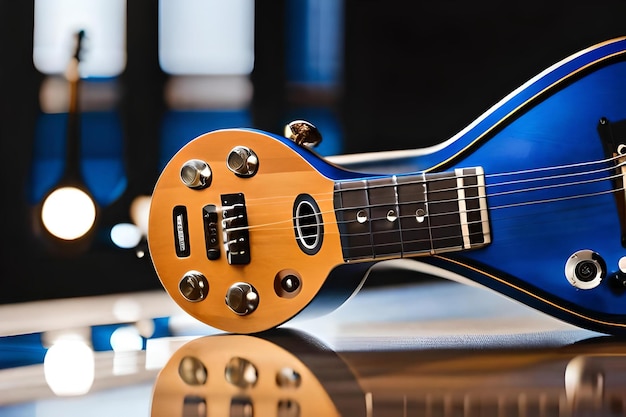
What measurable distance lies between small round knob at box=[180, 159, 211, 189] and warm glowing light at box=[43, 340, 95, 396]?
0.26 meters

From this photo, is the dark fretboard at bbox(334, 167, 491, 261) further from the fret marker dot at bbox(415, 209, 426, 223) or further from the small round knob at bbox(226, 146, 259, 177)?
the small round knob at bbox(226, 146, 259, 177)

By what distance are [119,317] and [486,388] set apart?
72cm

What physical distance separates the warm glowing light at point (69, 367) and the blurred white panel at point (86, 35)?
0.66 metres

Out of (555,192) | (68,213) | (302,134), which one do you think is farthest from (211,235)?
(68,213)

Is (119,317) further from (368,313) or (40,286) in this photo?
(368,313)

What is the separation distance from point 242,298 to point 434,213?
28 centimetres

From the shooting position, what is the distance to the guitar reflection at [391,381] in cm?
61

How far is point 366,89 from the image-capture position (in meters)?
1.42

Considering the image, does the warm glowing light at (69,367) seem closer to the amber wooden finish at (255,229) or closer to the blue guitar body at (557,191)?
the amber wooden finish at (255,229)

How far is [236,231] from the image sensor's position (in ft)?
3.01

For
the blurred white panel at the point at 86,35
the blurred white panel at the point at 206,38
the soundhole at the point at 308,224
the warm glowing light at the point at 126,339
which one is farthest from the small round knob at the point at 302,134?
the blurred white panel at the point at 86,35

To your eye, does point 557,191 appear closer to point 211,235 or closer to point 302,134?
point 302,134

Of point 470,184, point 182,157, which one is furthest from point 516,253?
point 182,157

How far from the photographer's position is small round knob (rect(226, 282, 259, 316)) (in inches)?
35.2
